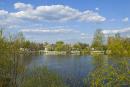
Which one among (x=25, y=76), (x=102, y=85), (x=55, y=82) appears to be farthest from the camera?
(x=25, y=76)

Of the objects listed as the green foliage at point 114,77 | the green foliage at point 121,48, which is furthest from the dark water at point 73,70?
the green foliage at point 114,77

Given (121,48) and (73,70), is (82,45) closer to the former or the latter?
(73,70)

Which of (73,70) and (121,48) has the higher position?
(121,48)

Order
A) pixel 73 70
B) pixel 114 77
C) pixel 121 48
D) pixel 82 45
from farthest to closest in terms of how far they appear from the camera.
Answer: pixel 82 45
pixel 73 70
pixel 121 48
pixel 114 77

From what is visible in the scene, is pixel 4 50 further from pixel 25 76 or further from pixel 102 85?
pixel 102 85

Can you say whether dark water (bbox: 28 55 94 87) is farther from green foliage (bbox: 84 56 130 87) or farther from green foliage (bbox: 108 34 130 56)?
green foliage (bbox: 84 56 130 87)

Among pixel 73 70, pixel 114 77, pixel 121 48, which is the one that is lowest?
pixel 73 70

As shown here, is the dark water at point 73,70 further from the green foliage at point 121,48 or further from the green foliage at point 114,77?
the green foliage at point 114,77

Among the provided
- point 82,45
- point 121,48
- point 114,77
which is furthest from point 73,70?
point 82,45

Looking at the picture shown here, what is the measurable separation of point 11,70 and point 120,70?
20.3ft

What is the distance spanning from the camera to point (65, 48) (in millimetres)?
127375

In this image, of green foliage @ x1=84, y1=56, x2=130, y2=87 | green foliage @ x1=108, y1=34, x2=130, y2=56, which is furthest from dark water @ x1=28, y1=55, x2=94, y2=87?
green foliage @ x1=84, y1=56, x2=130, y2=87

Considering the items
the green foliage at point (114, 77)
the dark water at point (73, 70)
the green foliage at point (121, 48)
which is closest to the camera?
the green foliage at point (114, 77)

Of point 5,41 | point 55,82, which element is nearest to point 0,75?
point 5,41
